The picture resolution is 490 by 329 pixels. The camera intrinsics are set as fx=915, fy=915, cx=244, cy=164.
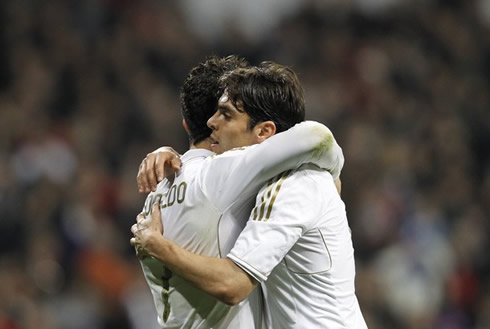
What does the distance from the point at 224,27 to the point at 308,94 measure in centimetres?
112

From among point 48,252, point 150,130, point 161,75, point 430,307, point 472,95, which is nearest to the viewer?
point 48,252

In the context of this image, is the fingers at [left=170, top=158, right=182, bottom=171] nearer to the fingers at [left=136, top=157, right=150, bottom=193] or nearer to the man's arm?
the fingers at [left=136, top=157, right=150, bottom=193]

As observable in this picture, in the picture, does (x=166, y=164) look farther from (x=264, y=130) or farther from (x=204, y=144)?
(x=264, y=130)

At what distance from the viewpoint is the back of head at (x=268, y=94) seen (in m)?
2.83

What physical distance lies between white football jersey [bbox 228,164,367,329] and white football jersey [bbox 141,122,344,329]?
0.19ft

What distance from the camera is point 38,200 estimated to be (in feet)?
19.6

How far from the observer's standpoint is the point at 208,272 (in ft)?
8.43

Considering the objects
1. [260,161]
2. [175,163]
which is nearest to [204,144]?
[175,163]

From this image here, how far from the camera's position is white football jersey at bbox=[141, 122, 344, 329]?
2646 millimetres

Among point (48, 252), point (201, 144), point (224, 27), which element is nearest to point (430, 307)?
point (48, 252)

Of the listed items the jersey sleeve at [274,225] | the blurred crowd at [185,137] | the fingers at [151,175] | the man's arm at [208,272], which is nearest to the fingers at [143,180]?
the fingers at [151,175]

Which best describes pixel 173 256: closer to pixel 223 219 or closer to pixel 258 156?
pixel 223 219

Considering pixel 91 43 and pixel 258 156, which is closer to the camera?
pixel 258 156

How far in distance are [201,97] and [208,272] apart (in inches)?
27.2
